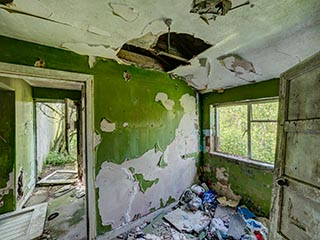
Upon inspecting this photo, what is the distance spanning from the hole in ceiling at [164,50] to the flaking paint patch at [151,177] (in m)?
0.79

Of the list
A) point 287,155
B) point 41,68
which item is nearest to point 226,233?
point 287,155

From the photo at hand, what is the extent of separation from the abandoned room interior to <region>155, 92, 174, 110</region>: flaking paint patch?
2cm

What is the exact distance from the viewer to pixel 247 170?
8.96 feet

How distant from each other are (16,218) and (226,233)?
302 centimetres

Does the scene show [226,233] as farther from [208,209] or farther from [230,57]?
[230,57]

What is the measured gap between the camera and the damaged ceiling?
121 centimetres

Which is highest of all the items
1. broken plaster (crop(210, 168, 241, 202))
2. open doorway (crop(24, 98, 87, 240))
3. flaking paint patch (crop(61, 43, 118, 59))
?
flaking paint patch (crop(61, 43, 118, 59))

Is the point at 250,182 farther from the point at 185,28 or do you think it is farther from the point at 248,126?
the point at 185,28

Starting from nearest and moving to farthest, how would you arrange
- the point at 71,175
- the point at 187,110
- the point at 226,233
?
the point at 226,233
the point at 187,110
the point at 71,175

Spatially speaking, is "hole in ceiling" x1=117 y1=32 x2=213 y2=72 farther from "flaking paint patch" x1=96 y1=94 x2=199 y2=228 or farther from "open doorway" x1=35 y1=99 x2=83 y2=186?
"open doorway" x1=35 y1=99 x2=83 y2=186

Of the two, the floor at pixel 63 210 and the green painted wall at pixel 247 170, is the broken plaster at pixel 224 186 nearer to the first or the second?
the green painted wall at pixel 247 170

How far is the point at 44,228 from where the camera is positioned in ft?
8.34

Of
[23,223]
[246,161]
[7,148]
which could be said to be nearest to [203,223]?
[246,161]

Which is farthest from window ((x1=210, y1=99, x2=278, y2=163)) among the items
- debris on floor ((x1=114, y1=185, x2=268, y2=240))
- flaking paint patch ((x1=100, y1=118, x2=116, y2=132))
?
flaking paint patch ((x1=100, y1=118, x2=116, y2=132))
